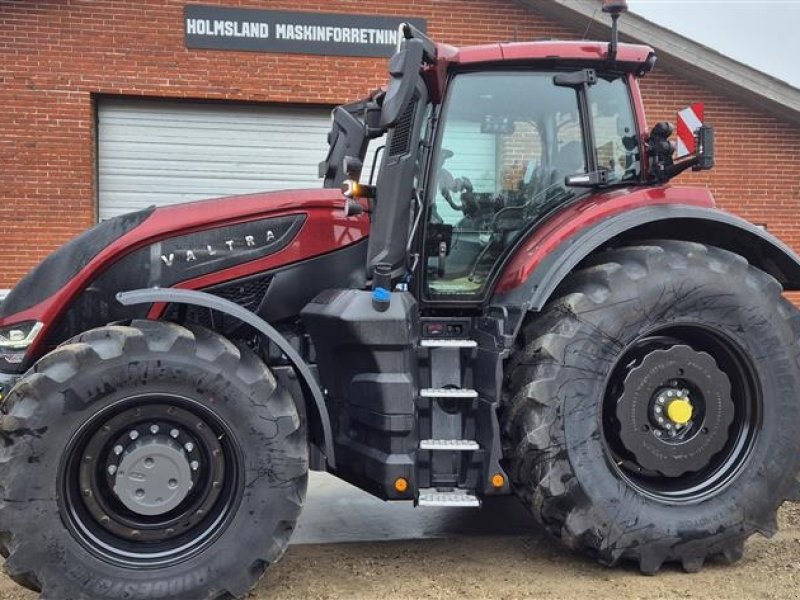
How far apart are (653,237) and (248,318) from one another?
2087 mm

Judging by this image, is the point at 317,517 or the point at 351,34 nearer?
the point at 317,517

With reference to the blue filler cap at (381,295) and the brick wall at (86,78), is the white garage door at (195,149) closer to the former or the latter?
the brick wall at (86,78)

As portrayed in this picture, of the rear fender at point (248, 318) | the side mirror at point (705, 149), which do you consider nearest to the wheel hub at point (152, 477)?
the rear fender at point (248, 318)

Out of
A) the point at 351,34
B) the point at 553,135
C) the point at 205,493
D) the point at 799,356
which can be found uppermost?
the point at 351,34

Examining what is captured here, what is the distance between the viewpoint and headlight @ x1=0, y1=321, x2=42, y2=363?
355cm

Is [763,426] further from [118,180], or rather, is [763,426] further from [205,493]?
[118,180]

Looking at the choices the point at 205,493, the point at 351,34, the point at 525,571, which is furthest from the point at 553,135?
the point at 351,34

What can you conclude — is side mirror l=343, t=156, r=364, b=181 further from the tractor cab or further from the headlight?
the headlight

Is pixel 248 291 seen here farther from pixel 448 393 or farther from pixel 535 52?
pixel 535 52

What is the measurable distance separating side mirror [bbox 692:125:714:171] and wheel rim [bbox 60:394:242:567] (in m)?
2.64

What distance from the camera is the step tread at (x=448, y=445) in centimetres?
354

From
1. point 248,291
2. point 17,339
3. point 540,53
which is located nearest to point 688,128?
point 540,53

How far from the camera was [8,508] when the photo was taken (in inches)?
120

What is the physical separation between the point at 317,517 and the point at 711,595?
7.65 ft
